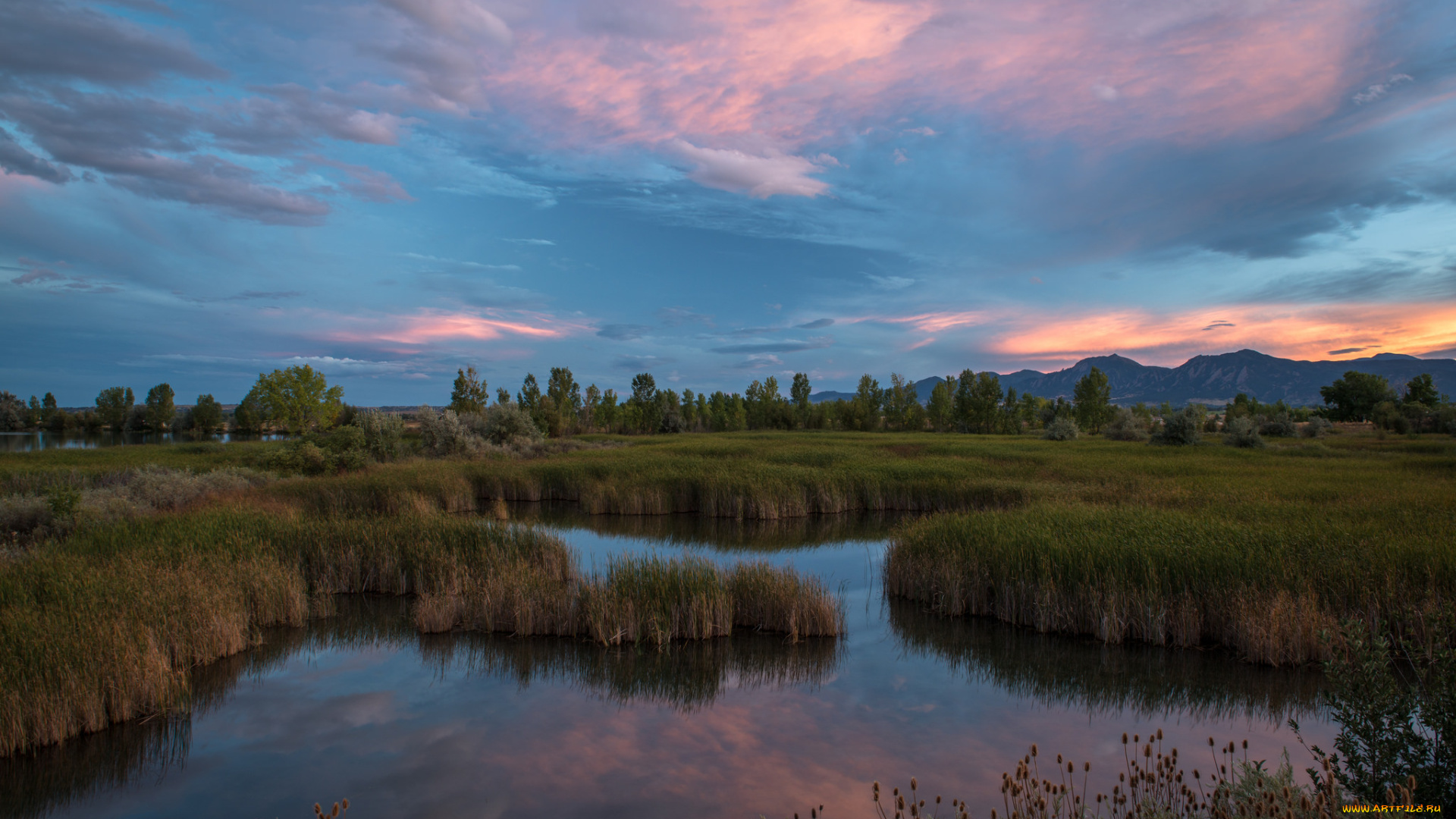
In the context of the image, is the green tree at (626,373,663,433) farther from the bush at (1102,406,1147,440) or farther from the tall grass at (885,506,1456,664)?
the tall grass at (885,506,1456,664)

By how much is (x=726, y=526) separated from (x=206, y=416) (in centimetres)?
9137

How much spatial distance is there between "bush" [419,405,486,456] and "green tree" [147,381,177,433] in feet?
243

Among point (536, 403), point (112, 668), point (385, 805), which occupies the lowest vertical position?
point (385, 805)

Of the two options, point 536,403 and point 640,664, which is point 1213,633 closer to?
point 640,664

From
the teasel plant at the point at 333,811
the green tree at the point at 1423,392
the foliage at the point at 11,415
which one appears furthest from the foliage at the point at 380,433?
the green tree at the point at 1423,392

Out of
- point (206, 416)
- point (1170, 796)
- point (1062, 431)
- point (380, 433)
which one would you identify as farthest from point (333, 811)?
point (206, 416)

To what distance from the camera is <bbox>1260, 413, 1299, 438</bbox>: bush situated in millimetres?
49062

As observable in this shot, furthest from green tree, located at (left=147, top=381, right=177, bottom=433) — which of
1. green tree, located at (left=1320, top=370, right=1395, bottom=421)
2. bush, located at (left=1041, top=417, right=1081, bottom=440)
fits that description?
green tree, located at (left=1320, top=370, right=1395, bottom=421)

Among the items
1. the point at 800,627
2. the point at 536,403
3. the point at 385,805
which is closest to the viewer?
the point at 385,805

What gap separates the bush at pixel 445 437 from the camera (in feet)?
129

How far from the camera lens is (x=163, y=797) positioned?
21.8 ft

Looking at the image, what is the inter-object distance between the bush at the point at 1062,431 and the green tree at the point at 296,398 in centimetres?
7289

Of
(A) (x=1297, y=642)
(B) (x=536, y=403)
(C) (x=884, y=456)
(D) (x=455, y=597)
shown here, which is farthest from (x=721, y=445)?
(B) (x=536, y=403)

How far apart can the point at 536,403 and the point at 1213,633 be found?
7571 centimetres
